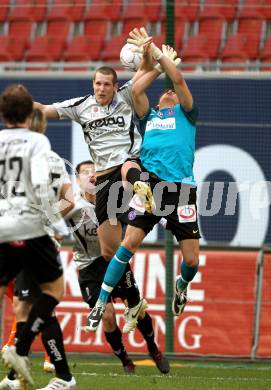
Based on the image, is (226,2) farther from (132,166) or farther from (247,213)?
(132,166)

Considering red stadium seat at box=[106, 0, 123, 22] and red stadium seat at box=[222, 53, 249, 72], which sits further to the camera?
red stadium seat at box=[106, 0, 123, 22]

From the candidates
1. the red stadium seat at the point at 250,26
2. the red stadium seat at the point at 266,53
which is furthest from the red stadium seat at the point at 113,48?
→ the red stadium seat at the point at 266,53

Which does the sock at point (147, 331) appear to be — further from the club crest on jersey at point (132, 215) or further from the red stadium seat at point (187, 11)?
the red stadium seat at point (187, 11)

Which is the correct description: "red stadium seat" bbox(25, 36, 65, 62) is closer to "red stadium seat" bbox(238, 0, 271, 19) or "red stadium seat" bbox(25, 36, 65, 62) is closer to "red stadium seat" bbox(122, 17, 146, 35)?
"red stadium seat" bbox(122, 17, 146, 35)

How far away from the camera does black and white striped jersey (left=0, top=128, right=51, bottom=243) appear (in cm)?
708

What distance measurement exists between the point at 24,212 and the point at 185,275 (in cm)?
290

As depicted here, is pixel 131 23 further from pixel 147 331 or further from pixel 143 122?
pixel 147 331

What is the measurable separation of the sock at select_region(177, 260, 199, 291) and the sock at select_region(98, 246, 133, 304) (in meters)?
0.59

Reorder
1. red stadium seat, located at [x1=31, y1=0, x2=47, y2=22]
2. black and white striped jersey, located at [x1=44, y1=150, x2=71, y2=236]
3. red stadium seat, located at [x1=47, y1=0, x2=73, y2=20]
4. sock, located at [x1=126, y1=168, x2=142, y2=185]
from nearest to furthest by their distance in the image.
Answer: black and white striped jersey, located at [x1=44, y1=150, x2=71, y2=236] < sock, located at [x1=126, y1=168, x2=142, y2=185] < red stadium seat, located at [x1=31, y1=0, x2=47, y2=22] < red stadium seat, located at [x1=47, y1=0, x2=73, y2=20]

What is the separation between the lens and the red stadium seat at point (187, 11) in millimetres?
15049

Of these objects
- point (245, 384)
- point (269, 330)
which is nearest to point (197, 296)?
point (269, 330)

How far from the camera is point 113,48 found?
15000 mm

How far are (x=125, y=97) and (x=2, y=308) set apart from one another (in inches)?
144

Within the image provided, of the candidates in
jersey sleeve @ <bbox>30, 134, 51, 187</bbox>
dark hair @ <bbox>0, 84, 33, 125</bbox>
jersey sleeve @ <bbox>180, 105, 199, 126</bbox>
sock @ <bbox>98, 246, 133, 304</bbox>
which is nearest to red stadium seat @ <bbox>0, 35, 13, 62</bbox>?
jersey sleeve @ <bbox>180, 105, 199, 126</bbox>
